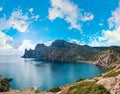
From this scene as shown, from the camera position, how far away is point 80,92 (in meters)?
37.8

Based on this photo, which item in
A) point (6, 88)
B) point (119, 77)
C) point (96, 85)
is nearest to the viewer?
point (96, 85)

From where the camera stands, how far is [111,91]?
37.0 metres

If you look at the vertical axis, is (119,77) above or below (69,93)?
above

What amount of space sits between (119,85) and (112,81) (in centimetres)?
307

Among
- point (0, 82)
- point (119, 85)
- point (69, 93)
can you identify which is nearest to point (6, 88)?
point (0, 82)

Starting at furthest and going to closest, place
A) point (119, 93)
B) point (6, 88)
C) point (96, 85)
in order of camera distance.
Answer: point (6, 88) → point (96, 85) → point (119, 93)

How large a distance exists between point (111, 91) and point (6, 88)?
37.9 metres

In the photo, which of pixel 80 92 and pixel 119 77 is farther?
pixel 119 77

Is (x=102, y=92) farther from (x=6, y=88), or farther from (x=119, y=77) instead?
(x=6, y=88)

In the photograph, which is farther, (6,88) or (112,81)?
(6,88)

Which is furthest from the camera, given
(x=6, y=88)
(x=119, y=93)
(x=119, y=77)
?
(x=6, y=88)

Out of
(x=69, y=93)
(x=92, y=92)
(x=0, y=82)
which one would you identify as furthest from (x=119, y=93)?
(x=0, y=82)

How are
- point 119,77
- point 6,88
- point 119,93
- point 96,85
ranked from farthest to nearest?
1. point 6,88
2. point 119,77
3. point 96,85
4. point 119,93

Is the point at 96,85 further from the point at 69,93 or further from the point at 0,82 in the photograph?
the point at 0,82
